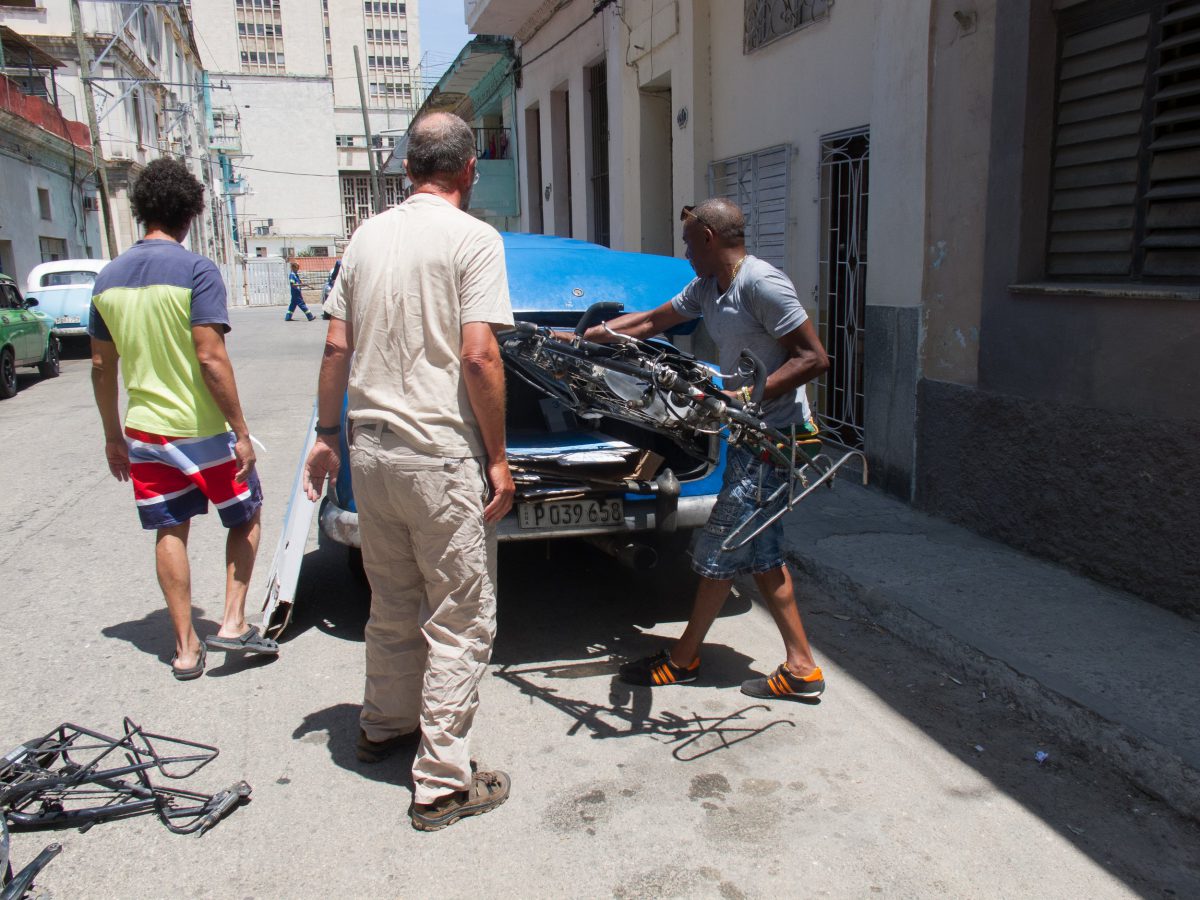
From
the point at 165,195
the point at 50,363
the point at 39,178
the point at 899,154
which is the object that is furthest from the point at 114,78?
the point at 165,195

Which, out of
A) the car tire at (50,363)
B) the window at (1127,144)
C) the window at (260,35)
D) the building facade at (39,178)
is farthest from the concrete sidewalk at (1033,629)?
the window at (260,35)

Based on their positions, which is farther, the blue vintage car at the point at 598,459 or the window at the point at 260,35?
the window at the point at 260,35

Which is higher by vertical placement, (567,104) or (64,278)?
(567,104)

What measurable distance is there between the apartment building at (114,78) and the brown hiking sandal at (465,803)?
2606cm

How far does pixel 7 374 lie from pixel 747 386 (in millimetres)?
12965

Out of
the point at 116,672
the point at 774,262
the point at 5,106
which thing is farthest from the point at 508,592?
the point at 5,106

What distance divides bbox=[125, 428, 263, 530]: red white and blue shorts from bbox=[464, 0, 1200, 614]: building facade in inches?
155

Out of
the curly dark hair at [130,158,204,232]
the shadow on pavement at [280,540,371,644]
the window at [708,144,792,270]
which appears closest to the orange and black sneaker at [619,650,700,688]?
the shadow on pavement at [280,540,371,644]

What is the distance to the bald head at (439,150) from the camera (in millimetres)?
2918

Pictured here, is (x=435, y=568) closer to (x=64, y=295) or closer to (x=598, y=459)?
(x=598, y=459)

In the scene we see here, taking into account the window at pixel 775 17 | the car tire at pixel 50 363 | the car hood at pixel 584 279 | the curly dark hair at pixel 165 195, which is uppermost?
the window at pixel 775 17

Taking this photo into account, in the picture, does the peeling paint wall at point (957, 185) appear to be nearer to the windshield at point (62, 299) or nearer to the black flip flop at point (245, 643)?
the black flip flop at point (245, 643)

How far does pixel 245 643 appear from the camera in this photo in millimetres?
3973

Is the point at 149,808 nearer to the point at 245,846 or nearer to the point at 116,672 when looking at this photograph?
the point at 245,846
